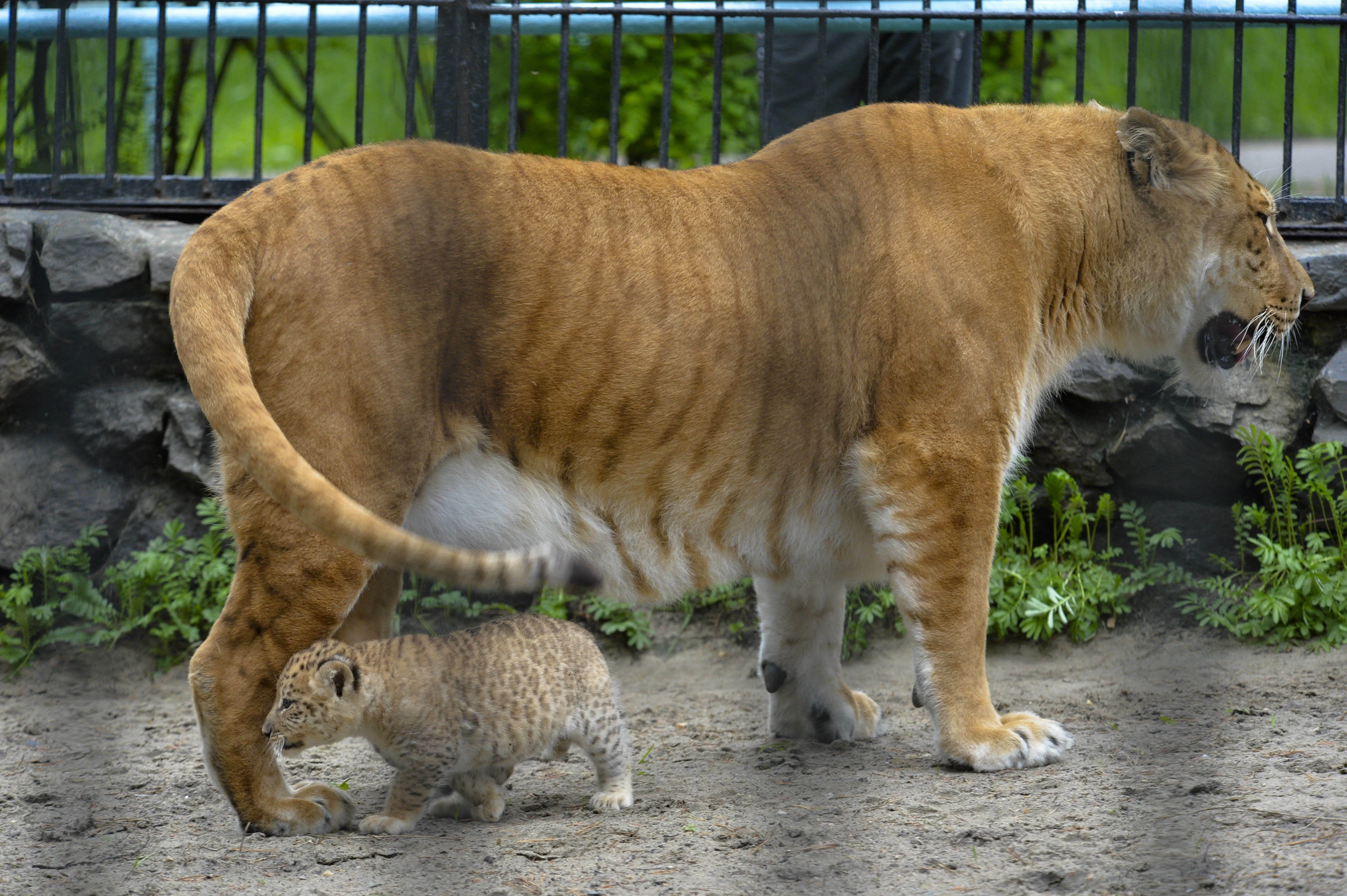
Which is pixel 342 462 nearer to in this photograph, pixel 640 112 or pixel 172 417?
pixel 172 417

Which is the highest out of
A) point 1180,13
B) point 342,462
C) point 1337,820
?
point 1180,13

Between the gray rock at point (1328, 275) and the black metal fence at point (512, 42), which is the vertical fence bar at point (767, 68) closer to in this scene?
the black metal fence at point (512, 42)

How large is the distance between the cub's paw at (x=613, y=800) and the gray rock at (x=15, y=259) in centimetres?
298

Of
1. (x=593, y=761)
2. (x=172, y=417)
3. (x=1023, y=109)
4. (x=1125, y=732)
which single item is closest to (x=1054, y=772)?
(x=1125, y=732)

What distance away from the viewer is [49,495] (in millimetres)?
4867

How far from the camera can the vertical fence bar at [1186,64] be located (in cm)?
495

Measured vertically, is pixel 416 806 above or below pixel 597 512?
below

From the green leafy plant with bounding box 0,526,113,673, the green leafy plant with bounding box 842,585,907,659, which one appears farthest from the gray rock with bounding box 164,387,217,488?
the green leafy plant with bounding box 842,585,907,659

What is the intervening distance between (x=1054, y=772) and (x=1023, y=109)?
6.41 ft

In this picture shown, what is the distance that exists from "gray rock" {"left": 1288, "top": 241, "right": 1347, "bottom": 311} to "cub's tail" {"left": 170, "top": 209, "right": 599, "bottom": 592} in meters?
3.23

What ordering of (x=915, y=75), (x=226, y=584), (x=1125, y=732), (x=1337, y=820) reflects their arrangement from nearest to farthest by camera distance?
(x=1337, y=820) < (x=1125, y=732) < (x=226, y=584) < (x=915, y=75)

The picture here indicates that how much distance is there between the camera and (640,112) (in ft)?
26.1

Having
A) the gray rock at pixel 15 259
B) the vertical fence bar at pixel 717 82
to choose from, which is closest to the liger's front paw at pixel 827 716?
the vertical fence bar at pixel 717 82

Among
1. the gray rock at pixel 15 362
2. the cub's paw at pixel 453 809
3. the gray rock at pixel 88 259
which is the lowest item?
the cub's paw at pixel 453 809
